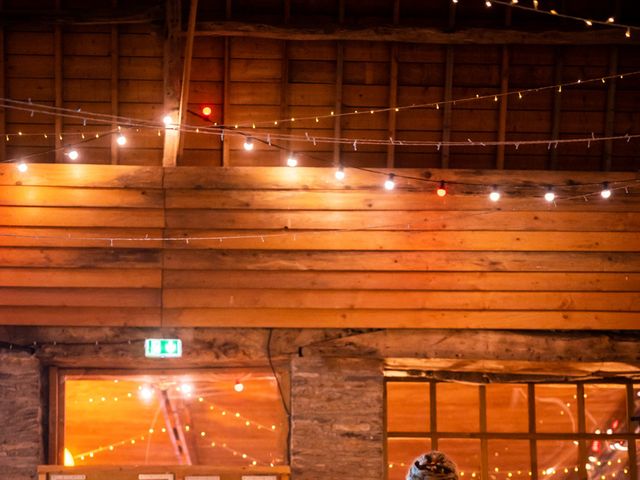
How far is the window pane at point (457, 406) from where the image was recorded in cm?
962

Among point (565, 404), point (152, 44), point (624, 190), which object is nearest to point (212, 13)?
point (152, 44)

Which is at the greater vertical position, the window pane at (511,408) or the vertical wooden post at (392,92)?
the vertical wooden post at (392,92)

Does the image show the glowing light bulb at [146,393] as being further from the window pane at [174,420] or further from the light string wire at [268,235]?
the light string wire at [268,235]

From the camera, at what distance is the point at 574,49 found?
28.6 feet

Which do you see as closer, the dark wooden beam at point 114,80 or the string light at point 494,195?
the dark wooden beam at point 114,80

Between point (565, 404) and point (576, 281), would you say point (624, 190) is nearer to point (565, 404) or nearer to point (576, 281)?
point (576, 281)

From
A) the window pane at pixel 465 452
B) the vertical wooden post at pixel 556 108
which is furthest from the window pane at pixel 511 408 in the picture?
the vertical wooden post at pixel 556 108

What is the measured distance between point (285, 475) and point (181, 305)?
1823 mm

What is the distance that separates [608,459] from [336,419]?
118 inches

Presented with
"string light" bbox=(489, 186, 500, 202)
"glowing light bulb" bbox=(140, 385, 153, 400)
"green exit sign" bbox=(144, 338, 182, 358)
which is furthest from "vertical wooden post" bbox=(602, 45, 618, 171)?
"glowing light bulb" bbox=(140, 385, 153, 400)

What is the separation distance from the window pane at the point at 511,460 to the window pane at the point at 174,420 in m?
2.23

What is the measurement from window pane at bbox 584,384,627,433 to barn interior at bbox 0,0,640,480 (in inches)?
29.0

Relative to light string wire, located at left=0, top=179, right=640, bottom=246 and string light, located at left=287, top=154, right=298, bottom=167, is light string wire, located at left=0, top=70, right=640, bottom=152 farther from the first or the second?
light string wire, located at left=0, top=179, right=640, bottom=246

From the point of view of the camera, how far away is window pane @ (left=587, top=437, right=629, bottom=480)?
31.9 feet
